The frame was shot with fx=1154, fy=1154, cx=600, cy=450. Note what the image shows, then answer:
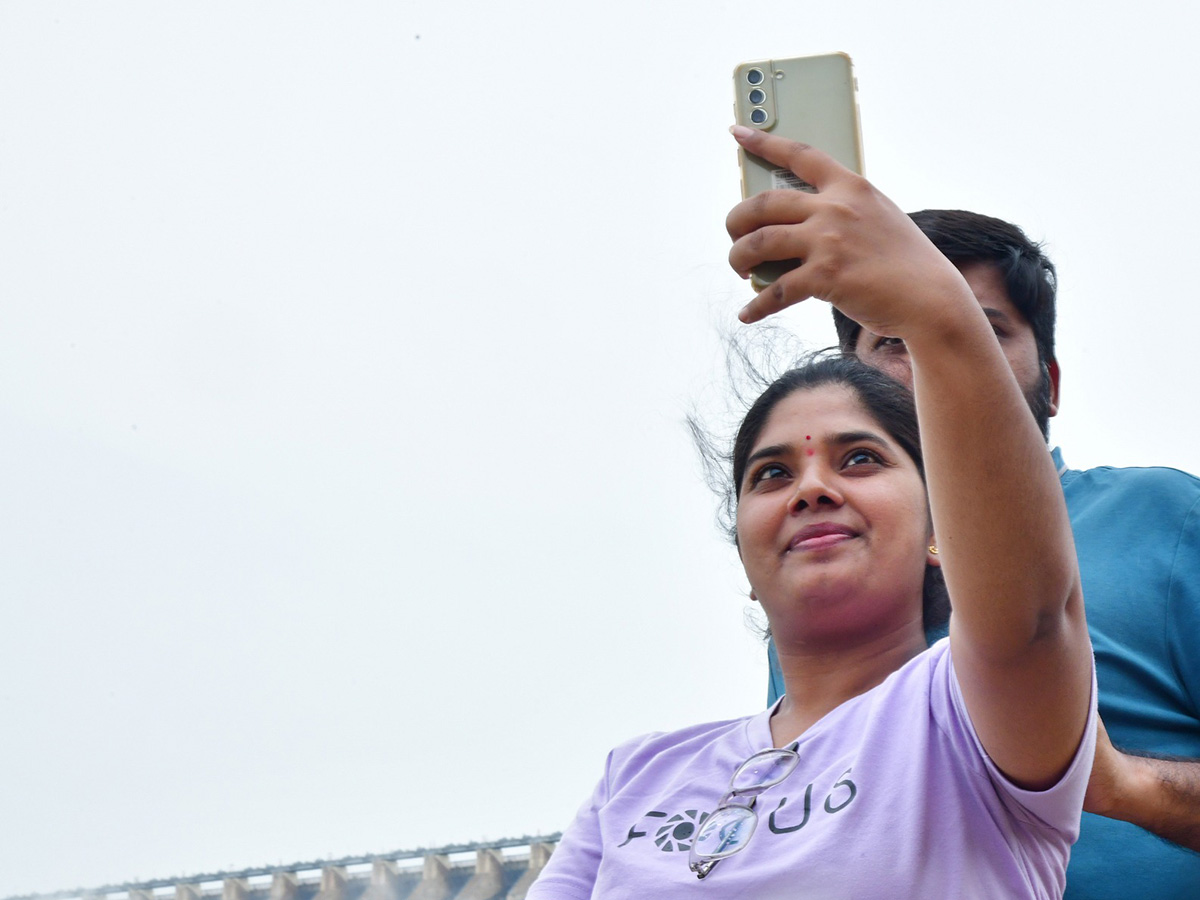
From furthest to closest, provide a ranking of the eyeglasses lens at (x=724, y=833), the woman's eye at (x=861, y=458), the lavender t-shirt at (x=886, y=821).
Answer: the woman's eye at (x=861, y=458) < the eyeglasses lens at (x=724, y=833) < the lavender t-shirt at (x=886, y=821)

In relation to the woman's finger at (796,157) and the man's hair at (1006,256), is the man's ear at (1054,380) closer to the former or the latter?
the man's hair at (1006,256)

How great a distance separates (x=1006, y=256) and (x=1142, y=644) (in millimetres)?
879

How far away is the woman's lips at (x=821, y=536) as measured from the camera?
4.42 feet

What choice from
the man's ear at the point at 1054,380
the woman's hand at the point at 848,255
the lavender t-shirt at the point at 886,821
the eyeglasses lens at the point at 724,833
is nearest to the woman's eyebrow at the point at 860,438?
the lavender t-shirt at the point at 886,821

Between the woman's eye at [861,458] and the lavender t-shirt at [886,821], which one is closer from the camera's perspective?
the lavender t-shirt at [886,821]

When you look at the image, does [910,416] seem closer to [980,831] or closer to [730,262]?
[980,831]

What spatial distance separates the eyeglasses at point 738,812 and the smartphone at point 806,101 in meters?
0.61

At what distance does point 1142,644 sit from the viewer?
156 cm

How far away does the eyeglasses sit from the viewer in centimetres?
111

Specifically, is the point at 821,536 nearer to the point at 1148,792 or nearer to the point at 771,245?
the point at 1148,792

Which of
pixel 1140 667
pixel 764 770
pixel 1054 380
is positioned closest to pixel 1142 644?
pixel 1140 667

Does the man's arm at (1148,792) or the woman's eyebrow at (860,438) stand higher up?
the woman's eyebrow at (860,438)

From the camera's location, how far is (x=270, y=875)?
11.9 m

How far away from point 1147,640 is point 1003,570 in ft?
2.76
